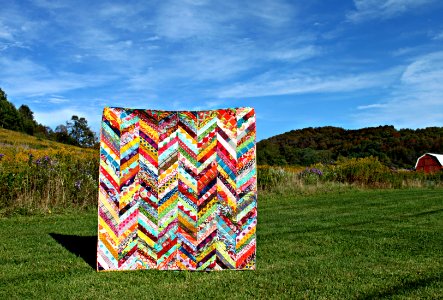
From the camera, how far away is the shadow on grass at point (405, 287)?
3.93 meters

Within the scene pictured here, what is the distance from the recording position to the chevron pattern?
195 inches

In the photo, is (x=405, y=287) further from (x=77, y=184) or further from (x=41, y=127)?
(x=41, y=127)

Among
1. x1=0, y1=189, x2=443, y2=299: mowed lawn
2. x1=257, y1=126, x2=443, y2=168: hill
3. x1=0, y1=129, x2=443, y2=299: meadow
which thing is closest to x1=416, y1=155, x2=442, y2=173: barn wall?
x1=257, y1=126, x2=443, y2=168: hill

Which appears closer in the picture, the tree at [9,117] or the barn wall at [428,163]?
the barn wall at [428,163]

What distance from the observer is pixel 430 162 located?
4838 cm

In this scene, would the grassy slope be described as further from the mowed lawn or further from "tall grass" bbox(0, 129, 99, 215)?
the mowed lawn

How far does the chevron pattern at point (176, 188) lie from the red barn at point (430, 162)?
153ft

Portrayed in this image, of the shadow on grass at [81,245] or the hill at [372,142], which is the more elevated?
A: the hill at [372,142]

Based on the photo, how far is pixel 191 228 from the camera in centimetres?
496

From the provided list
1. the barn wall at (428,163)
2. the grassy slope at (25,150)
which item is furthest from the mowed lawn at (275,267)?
the barn wall at (428,163)

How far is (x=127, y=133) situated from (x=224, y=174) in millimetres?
1213

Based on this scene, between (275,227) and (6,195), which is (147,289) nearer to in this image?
(275,227)

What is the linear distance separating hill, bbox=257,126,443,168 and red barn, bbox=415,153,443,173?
1.31 meters

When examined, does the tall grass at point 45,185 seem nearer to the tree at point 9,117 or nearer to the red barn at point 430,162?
the red barn at point 430,162
